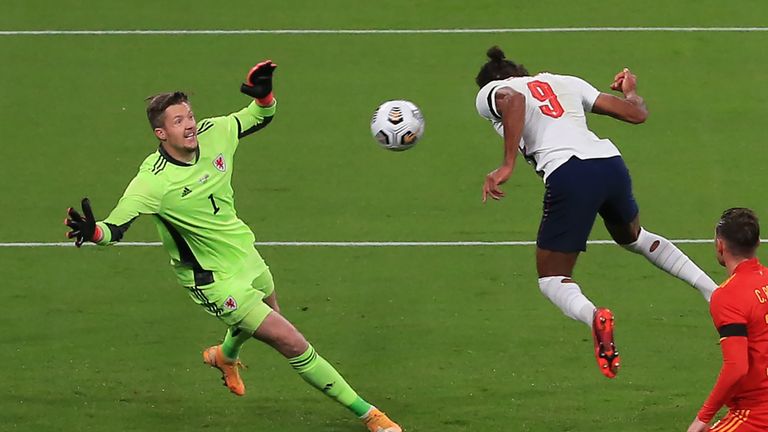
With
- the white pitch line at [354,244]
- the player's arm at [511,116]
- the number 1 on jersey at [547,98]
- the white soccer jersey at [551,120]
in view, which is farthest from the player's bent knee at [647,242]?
the white pitch line at [354,244]

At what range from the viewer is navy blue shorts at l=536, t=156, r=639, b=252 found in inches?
382

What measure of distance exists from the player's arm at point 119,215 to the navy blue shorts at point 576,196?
2.48m

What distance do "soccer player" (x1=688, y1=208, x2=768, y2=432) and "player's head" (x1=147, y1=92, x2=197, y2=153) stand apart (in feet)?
10.8

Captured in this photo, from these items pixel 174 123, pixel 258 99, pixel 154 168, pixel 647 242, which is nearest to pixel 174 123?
pixel 174 123

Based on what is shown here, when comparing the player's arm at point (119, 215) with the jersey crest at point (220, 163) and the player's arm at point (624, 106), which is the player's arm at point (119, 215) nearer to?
the jersey crest at point (220, 163)

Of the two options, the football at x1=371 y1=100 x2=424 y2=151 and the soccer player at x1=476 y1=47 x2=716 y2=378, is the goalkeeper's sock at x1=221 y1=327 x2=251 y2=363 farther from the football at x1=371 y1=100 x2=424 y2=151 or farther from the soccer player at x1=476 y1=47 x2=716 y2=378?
the soccer player at x1=476 y1=47 x2=716 y2=378

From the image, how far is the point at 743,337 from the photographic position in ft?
25.0

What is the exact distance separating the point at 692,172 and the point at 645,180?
1.75 feet

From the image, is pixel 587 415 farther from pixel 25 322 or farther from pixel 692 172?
pixel 692 172

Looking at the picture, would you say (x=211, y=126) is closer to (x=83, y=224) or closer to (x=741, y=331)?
(x=83, y=224)

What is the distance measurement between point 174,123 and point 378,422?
2.30 metres

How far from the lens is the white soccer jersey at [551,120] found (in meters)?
9.80

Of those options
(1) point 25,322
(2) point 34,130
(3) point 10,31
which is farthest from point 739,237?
(3) point 10,31

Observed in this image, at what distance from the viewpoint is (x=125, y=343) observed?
11688 millimetres
